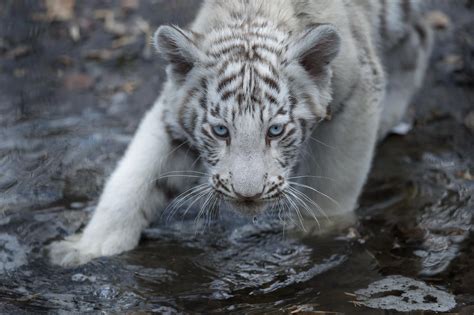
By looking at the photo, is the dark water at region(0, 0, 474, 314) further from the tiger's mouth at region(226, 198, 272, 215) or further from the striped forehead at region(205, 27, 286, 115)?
the striped forehead at region(205, 27, 286, 115)

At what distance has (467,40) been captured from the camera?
21.0 ft

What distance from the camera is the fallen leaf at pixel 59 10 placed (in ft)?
22.9

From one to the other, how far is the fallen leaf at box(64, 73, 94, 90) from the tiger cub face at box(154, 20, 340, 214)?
2405 mm

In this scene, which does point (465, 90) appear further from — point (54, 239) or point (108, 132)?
point (54, 239)

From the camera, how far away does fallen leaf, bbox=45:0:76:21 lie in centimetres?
696

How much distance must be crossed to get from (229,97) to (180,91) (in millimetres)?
357

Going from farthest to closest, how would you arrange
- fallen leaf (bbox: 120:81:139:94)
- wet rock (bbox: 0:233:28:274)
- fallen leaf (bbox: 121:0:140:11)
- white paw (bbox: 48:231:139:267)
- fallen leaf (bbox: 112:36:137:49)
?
fallen leaf (bbox: 121:0:140:11) → fallen leaf (bbox: 112:36:137:49) → fallen leaf (bbox: 120:81:139:94) → white paw (bbox: 48:231:139:267) → wet rock (bbox: 0:233:28:274)

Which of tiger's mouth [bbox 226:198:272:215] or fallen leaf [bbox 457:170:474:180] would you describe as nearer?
tiger's mouth [bbox 226:198:272:215]

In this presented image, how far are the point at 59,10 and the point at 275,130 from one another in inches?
157

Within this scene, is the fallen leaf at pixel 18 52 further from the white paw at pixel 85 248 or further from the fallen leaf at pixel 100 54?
the white paw at pixel 85 248

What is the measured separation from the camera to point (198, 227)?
432cm

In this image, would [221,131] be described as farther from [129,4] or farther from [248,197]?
[129,4]

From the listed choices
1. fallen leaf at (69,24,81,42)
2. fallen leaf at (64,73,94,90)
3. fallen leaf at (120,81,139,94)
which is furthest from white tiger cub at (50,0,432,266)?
fallen leaf at (69,24,81,42)

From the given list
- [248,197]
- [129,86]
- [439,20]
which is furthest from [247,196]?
[439,20]
